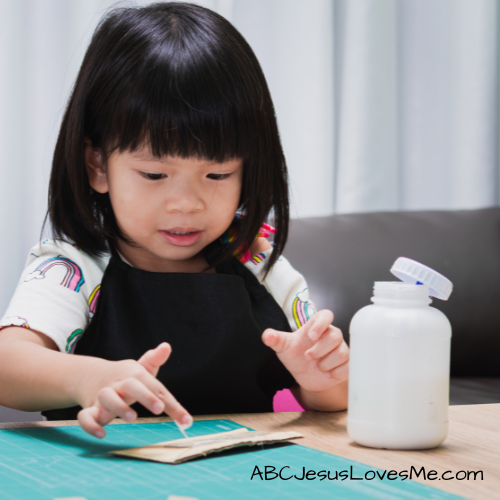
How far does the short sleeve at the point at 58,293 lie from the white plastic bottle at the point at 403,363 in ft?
1.21

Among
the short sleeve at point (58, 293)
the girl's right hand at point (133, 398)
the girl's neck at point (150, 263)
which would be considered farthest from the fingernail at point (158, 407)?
the girl's neck at point (150, 263)

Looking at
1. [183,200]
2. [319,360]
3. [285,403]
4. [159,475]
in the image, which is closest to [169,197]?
[183,200]

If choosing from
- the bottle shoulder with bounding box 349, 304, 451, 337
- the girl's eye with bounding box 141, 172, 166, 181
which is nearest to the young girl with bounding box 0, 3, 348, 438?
the girl's eye with bounding box 141, 172, 166, 181

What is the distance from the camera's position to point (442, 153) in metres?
1.93

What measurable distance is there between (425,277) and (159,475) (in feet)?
0.86

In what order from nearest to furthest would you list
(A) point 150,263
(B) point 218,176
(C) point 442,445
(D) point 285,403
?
(C) point 442,445 → (B) point 218,176 → (A) point 150,263 → (D) point 285,403

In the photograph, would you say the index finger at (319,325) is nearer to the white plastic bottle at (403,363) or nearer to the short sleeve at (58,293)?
the white plastic bottle at (403,363)

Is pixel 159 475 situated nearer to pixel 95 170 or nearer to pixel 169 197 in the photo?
pixel 169 197

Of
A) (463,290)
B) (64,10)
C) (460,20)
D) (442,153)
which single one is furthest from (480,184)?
(64,10)

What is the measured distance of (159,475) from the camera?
1.49 ft

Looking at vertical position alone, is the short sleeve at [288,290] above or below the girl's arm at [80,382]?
above

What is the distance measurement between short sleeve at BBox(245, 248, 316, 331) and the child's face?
10cm

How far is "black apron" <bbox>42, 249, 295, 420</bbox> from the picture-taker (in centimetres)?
77

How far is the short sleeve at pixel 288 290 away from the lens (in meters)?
0.88
